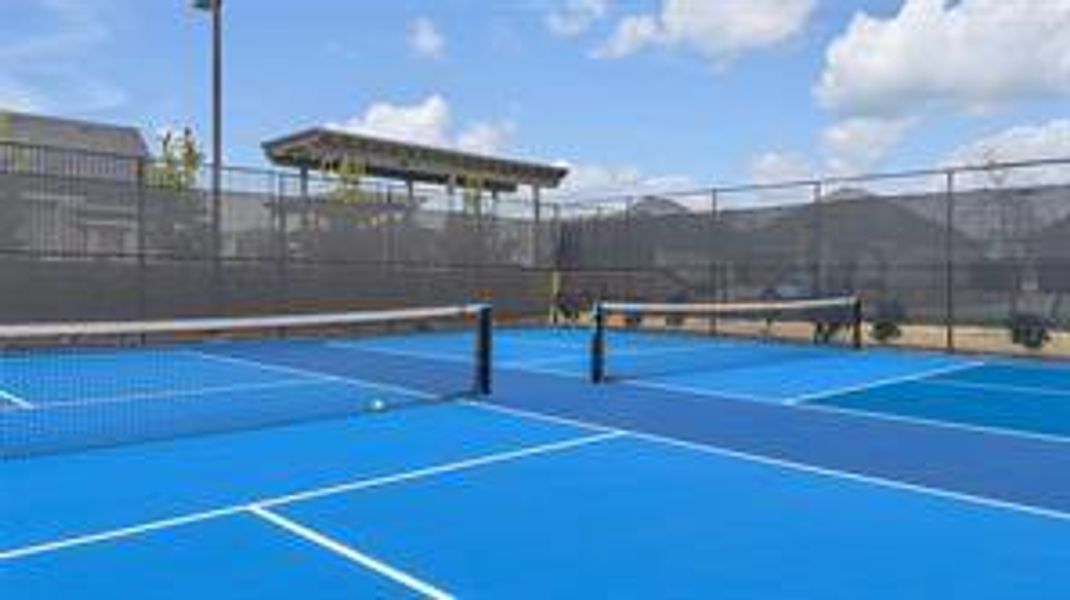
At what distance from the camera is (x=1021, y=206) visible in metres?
19.4

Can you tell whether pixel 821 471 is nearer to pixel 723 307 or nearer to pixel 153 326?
pixel 153 326

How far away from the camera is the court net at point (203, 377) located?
31.0 ft

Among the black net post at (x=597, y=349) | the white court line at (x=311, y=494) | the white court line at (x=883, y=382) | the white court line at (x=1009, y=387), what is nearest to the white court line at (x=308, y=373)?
the black net post at (x=597, y=349)

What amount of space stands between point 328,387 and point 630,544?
7495 mm

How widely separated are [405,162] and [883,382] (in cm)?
2556

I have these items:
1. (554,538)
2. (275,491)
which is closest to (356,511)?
(275,491)

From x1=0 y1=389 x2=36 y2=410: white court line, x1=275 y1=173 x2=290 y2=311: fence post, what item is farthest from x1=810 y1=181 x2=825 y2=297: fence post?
x1=0 y1=389 x2=36 y2=410: white court line

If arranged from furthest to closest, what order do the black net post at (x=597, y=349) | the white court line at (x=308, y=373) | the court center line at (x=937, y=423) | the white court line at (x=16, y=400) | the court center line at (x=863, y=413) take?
1. the black net post at (x=597, y=349)
2. the white court line at (x=308, y=373)
3. the white court line at (x=16, y=400)
4. the court center line at (x=863, y=413)
5. the court center line at (x=937, y=423)

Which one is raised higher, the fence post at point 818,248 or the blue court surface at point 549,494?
the fence post at point 818,248

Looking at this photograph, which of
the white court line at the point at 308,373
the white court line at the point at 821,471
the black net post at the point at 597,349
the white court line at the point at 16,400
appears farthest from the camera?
the black net post at the point at 597,349

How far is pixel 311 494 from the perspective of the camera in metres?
6.82

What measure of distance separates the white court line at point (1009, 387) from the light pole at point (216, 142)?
A: 539 inches

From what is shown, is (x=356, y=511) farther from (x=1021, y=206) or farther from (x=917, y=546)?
(x=1021, y=206)

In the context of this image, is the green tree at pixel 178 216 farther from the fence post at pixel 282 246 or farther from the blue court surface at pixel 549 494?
the blue court surface at pixel 549 494
